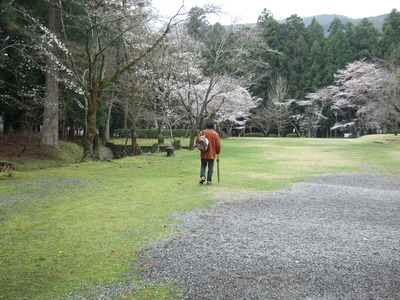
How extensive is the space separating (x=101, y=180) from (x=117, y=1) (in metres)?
7.68

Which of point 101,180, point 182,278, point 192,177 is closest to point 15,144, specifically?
point 101,180

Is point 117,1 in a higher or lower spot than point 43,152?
higher

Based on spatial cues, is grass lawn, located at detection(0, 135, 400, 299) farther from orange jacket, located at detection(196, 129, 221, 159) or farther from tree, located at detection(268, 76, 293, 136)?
tree, located at detection(268, 76, 293, 136)

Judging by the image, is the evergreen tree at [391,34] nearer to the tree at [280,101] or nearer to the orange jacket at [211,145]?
the tree at [280,101]

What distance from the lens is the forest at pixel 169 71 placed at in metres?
13.0

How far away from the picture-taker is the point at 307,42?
48.1 meters

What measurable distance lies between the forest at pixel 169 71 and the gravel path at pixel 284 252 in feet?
29.7

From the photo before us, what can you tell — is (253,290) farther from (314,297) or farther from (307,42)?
(307,42)

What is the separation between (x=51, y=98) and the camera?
14.8 meters

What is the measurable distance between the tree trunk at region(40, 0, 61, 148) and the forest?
1.9 inches

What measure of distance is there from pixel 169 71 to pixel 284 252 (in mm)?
17543

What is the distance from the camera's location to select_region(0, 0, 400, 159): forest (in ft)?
42.7

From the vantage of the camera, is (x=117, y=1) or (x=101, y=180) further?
(x=117, y=1)

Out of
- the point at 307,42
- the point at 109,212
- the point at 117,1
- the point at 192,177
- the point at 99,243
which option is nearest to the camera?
Result: the point at 99,243
